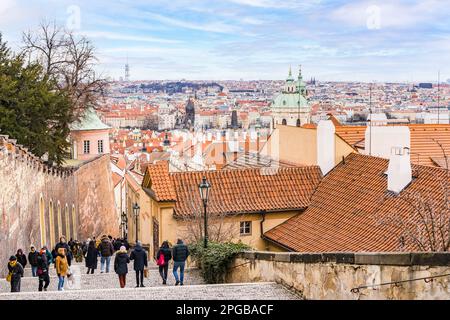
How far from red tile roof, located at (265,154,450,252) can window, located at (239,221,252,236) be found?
55cm

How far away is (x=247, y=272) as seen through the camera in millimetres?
12211

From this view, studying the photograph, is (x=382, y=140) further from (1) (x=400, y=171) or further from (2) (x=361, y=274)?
(2) (x=361, y=274)

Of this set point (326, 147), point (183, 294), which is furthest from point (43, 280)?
point (326, 147)

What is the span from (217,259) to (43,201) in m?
13.2

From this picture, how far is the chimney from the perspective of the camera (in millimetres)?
18125

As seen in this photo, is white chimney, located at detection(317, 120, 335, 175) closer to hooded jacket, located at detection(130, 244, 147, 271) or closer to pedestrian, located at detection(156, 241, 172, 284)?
pedestrian, located at detection(156, 241, 172, 284)

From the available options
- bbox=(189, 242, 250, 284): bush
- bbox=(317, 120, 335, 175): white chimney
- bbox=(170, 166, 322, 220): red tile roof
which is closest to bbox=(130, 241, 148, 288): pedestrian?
bbox=(189, 242, 250, 284): bush

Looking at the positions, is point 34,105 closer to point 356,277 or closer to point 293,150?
point 293,150

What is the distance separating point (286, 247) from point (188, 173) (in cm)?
432

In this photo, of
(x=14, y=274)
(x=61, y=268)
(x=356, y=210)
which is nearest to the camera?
(x=14, y=274)

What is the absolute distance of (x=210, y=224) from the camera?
19312 mm

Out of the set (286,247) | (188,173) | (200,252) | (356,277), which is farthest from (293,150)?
(356,277)

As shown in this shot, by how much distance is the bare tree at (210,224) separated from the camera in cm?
1877
